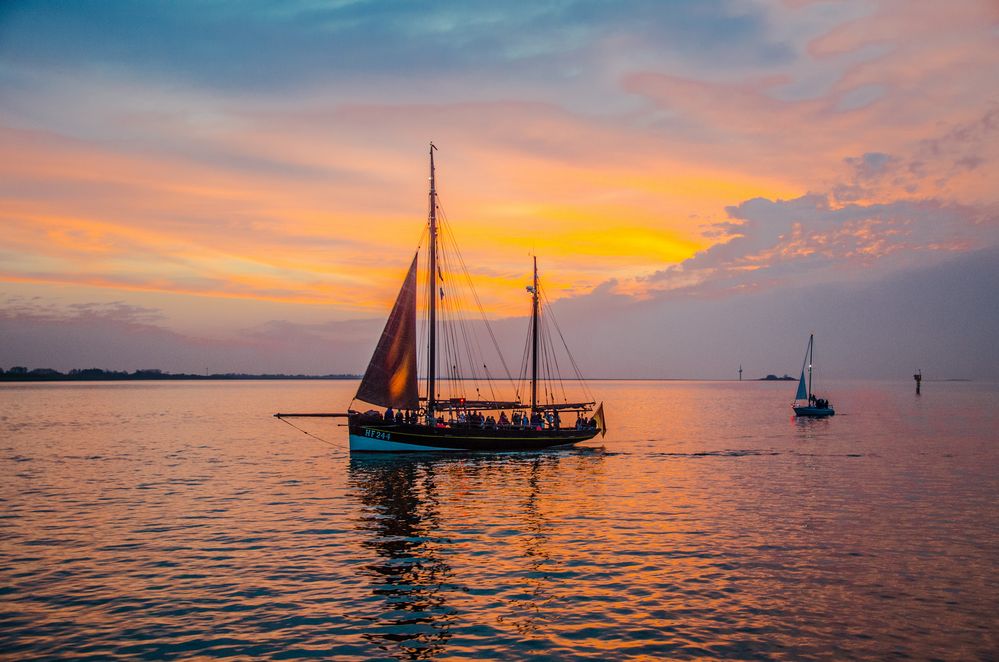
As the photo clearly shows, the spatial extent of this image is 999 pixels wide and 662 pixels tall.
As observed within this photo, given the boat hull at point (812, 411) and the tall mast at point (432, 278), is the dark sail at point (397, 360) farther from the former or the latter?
the boat hull at point (812, 411)

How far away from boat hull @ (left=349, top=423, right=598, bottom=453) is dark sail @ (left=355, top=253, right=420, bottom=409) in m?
3.48

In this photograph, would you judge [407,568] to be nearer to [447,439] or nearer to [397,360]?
[397,360]

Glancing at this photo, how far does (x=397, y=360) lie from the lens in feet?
183

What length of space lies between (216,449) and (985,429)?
90.0m

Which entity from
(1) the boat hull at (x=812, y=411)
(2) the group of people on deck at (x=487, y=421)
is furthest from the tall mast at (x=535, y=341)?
(1) the boat hull at (x=812, y=411)

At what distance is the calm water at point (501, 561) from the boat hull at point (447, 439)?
5.08m

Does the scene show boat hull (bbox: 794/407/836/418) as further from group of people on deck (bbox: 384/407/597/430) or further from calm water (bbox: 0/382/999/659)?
calm water (bbox: 0/382/999/659)

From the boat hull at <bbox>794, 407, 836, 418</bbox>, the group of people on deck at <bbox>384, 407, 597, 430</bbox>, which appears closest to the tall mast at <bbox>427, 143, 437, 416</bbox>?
the group of people on deck at <bbox>384, 407, 597, 430</bbox>

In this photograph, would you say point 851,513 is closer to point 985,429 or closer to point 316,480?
point 316,480

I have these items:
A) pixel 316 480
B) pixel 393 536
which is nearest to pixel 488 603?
pixel 393 536

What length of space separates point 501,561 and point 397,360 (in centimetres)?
3244

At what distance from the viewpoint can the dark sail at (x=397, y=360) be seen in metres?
55.1

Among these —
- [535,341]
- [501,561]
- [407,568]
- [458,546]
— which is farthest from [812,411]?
[407,568]

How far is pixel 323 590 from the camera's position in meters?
21.4
